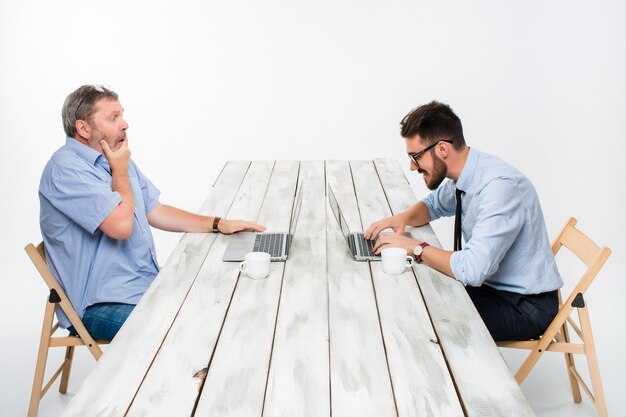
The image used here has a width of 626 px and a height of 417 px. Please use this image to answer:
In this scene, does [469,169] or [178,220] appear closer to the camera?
[469,169]

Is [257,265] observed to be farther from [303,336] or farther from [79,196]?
[79,196]

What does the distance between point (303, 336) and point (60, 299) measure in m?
1.16

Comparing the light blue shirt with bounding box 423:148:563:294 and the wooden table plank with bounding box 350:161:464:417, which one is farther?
the light blue shirt with bounding box 423:148:563:294

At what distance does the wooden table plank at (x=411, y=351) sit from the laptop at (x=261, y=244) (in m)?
0.33

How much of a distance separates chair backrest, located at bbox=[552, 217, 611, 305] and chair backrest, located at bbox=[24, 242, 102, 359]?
1.71 m

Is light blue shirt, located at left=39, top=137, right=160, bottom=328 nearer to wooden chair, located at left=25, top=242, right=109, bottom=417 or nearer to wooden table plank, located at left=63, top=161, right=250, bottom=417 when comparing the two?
wooden chair, located at left=25, top=242, right=109, bottom=417

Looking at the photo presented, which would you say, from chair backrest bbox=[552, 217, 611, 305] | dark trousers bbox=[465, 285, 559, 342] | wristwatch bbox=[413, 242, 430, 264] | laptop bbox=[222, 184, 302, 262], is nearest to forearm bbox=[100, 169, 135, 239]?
laptop bbox=[222, 184, 302, 262]

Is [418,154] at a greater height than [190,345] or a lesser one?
greater

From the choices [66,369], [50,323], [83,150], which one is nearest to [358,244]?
[83,150]

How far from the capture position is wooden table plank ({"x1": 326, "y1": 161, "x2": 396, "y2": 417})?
71.3 inches

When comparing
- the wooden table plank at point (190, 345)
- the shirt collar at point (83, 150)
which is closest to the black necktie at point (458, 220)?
the wooden table plank at point (190, 345)

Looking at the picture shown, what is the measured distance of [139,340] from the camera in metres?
2.13

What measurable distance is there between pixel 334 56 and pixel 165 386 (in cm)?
489

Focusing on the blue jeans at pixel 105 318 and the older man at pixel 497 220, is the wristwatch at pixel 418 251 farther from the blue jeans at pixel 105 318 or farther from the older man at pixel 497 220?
the blue jeans at pixel 105 318
